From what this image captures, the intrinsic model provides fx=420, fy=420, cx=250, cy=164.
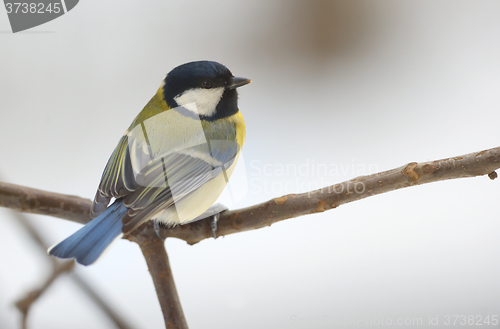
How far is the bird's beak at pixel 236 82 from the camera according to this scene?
0.80 meters

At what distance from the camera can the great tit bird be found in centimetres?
63

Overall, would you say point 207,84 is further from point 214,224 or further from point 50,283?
point 50,283

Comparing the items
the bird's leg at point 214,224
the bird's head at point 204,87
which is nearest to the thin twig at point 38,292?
the bird's leg at point 214,224

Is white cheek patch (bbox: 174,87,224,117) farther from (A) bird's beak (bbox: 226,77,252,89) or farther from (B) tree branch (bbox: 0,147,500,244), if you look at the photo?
(B) tree branch (bbox: 0,147,500,244)

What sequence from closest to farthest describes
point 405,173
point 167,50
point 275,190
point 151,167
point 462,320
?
1. point 405,173
2. point 151,167
3. point 462,320
4. point 275,190
5. point 167,50

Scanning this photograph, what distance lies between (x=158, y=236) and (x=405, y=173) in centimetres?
43

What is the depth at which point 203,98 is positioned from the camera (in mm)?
814

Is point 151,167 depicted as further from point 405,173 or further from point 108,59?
point 108,59

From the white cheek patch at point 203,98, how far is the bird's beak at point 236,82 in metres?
0.02

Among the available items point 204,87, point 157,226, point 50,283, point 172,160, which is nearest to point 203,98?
point 204,87

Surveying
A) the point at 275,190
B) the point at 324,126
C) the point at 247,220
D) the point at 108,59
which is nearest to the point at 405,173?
the point at 247,220

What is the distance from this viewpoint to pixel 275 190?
0.95m

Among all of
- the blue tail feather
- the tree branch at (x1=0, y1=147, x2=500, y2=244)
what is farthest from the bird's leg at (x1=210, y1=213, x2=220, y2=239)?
the blue tail feather

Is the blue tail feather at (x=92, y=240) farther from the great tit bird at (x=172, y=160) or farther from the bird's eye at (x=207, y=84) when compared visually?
the bird's eye at (x=207, y=84)
